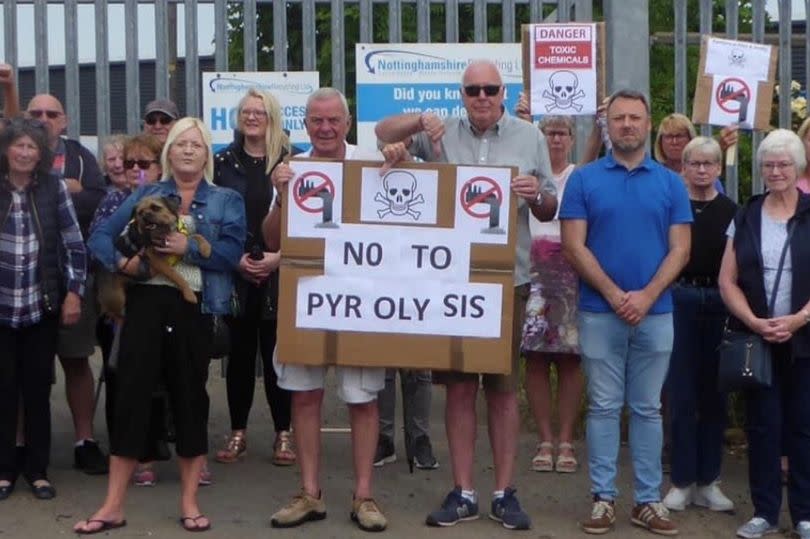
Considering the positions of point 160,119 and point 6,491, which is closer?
point 6,491

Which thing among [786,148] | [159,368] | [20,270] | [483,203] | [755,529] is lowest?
[755,529]

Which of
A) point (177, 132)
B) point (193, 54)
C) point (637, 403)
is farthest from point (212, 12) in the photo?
point (637, 403)

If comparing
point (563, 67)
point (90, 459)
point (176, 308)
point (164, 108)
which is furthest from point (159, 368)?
point (563, 67)

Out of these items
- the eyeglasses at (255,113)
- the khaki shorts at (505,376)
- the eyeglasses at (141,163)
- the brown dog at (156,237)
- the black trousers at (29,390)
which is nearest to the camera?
the brown dog at (156,237)

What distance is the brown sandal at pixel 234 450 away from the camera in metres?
7.74

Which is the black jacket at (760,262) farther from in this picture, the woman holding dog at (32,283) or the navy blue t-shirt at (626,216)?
the woman holding dog at (32,283)

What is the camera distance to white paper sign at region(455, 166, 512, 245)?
648cm

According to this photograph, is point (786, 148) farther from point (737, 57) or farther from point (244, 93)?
point (244, 93)

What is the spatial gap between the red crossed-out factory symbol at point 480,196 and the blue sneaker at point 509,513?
1.28 metres

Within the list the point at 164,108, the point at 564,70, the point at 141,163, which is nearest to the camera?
the point at 141,163

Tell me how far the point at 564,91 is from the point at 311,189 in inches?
80.7

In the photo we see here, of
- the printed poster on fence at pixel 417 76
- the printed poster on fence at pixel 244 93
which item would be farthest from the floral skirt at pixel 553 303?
the printed poster on fence at pixel 244 93

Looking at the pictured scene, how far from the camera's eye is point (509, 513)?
6590 mm

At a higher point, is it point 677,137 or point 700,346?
point 677,137
